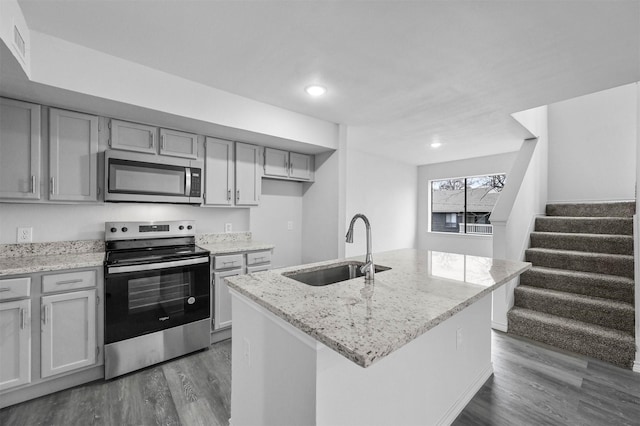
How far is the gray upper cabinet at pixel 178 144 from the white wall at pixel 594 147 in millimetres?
5450

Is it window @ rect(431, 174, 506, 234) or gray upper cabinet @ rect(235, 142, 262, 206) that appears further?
window @ rect(431, 174, 506, 234)

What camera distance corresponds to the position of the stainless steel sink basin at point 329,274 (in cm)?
175

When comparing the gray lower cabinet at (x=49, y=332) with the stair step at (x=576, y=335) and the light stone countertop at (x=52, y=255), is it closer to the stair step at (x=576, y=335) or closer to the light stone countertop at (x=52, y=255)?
the light stone countertop at (x=52, y=255)

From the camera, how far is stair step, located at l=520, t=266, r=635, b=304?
283 cm

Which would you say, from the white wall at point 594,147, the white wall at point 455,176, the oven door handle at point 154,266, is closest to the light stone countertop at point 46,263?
→ the oven door handle at point 154,266

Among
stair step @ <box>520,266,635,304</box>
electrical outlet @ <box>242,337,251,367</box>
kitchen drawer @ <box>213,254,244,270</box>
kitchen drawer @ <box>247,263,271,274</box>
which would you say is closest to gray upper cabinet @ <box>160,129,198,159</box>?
kitchen drawer @ <box>213,254,244,270</box>

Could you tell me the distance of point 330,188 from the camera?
→ 366 centimetres

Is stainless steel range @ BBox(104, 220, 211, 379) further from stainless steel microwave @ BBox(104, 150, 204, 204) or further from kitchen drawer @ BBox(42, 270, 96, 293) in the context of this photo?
stainless steel microwave @ BBox(104, 150, 204, 204)

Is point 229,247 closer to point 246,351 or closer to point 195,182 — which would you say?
point 195,182

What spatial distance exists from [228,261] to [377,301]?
6.81 ft

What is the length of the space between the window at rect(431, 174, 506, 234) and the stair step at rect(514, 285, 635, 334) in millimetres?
3156

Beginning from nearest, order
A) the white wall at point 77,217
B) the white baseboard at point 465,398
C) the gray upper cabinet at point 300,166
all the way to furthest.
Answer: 1. the white baseboard at point 465,398
2. the white wall at point 77,217
3. the gray upper cabinet at point 300,166

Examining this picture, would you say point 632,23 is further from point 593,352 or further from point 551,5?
point 593,352

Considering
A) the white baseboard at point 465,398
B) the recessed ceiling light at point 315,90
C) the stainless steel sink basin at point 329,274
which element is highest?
the recessed ceiling light at point 315,90
